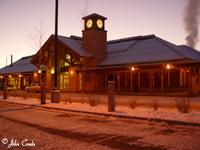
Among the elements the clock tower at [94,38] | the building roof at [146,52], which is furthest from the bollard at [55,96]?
the clock tower at [94,38]

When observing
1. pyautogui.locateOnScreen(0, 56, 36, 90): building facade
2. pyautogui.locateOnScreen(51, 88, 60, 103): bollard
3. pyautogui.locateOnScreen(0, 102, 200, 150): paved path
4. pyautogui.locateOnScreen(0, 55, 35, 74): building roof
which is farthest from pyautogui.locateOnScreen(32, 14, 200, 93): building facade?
pyautogui.locateOnScreen(0, 102, 200, 150): paved path

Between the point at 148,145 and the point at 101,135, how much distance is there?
2.00 m

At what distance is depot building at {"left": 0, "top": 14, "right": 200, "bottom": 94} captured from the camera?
35.8 meters

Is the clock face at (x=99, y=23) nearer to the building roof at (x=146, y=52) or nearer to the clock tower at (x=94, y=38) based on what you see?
the clock tower at (x=94, y=38)

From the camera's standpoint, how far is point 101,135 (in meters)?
9.49

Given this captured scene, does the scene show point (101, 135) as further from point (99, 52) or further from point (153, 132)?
point (99, 52)

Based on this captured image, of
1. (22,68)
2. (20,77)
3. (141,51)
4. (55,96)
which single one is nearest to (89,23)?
(141,51)

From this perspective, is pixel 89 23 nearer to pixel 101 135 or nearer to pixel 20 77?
pixel 20 77

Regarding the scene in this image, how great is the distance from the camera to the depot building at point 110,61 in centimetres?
3584

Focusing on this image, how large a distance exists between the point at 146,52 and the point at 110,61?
5.74 meters

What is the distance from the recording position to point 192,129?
33.7 feet

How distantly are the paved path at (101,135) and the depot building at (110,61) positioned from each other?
22.5 meters

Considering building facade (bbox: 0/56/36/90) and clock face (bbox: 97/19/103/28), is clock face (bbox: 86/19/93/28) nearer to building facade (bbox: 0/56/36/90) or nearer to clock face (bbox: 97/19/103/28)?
clock face (bbox: 97/19/103/28)

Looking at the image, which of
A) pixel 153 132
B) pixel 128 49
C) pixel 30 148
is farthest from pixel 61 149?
pixel 128 49
